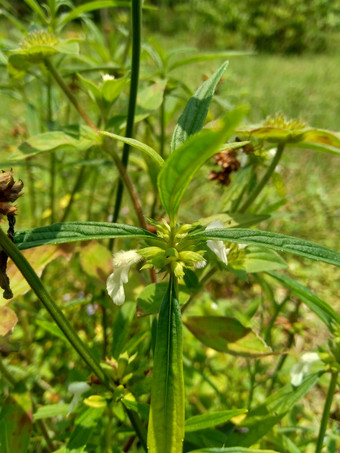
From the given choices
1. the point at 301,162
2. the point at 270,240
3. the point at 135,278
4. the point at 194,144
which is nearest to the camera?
the point at 194,144

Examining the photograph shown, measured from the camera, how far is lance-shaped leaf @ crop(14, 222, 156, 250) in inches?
17.4

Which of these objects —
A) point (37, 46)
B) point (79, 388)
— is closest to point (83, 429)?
point (79, 388)

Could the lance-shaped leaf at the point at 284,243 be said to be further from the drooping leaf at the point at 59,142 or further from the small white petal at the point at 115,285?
the drooping leaf at the point at 59,142

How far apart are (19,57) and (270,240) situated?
625 millimetres

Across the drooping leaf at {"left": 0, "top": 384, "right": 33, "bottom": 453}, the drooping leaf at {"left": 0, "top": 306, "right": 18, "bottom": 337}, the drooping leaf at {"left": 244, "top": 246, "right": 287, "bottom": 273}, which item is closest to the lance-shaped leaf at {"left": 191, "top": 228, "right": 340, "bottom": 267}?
the drooping leaf at {"left": 244, "top": 246, "right": 287, "bottom": 273}

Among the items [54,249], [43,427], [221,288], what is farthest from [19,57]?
[221,288]

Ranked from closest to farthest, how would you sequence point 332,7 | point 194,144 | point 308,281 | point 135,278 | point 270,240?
point 194,144
point 270,240
point 135,278
point 308,281
point 332,7

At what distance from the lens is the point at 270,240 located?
0.44 meters

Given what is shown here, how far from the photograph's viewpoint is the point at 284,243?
439mm

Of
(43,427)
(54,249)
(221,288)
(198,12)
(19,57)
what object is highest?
(198,12)

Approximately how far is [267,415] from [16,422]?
1.46 feet

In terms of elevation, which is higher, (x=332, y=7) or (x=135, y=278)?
(x=332, y=7)

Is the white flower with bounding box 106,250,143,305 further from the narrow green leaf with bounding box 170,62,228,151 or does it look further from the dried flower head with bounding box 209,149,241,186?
the dried flower head with bounding box 209,149,241,186

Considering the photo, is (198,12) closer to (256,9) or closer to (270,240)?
(256,9)
